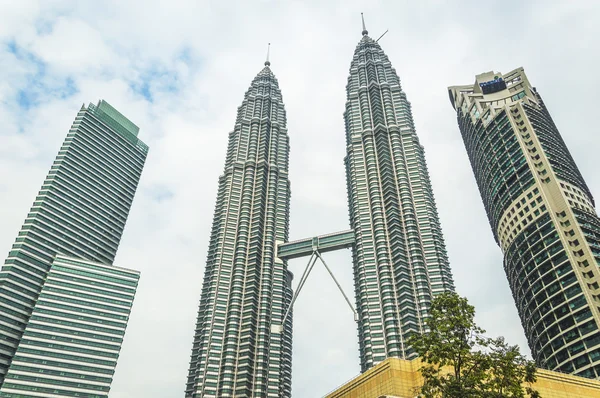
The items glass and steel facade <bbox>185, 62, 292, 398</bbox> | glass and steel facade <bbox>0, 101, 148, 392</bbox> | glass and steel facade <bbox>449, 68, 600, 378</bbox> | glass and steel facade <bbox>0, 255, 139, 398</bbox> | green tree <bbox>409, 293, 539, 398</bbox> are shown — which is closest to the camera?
green tree <bbox>409, 293, 539, 398</bbox>

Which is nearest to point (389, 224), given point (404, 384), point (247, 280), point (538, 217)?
point (538, 217)

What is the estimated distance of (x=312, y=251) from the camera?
5359 inches

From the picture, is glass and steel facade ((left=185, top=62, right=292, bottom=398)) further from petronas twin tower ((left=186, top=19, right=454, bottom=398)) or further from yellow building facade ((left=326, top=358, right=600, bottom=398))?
yellow building facade ((left=326, top=358, right=600, bottom=398))

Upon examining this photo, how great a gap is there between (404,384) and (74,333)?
11273 cm

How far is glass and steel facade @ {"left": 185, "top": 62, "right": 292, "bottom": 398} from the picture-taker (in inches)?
4904

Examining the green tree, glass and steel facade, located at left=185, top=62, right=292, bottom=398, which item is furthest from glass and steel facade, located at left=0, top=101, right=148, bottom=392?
the green tree

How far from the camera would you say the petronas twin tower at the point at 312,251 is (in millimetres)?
122188

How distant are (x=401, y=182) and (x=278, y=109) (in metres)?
74.4

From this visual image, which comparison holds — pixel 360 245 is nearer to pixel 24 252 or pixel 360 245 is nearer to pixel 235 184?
pixel 235 184

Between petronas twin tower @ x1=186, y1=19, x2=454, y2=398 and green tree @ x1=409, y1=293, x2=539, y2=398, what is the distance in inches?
3121

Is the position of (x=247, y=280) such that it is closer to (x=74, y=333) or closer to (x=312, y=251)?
(x=312, y=251)

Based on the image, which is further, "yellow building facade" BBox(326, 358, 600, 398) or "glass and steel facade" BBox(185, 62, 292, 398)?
"glass and steel facade" BBox(185, 62, 292, 398)

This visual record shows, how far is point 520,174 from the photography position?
4572 inches

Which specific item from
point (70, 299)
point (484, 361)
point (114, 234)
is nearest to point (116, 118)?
point (114, 234)
